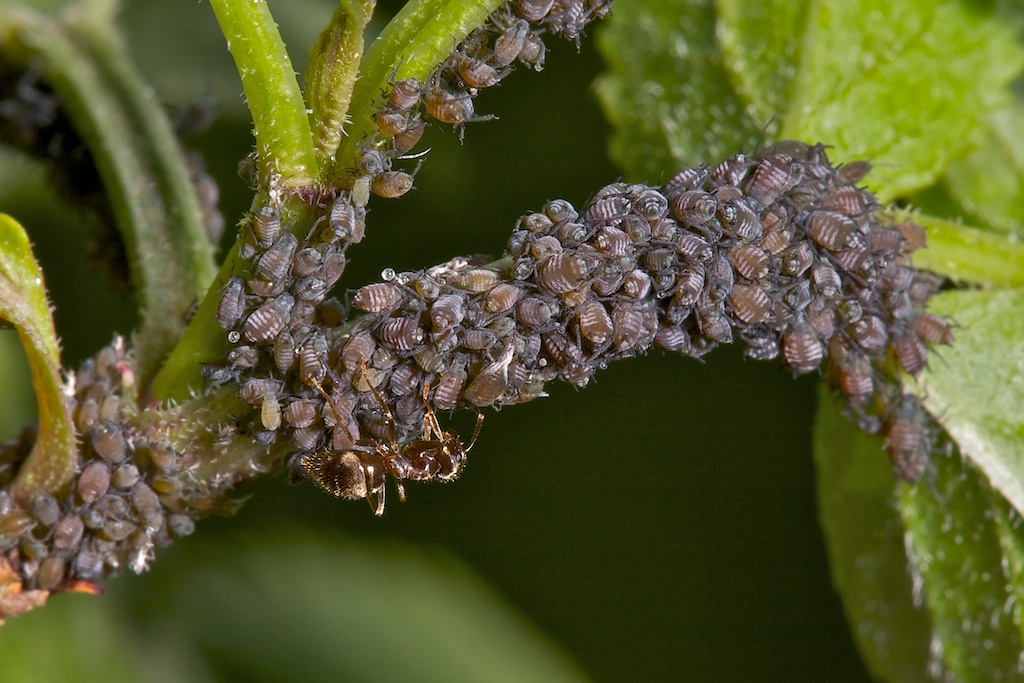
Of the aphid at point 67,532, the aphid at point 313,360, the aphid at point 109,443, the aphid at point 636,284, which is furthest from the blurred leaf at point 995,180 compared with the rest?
the aphid at point 67,532

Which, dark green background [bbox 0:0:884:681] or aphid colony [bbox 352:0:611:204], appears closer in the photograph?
aphid colony [bbox 352:0:611:204]

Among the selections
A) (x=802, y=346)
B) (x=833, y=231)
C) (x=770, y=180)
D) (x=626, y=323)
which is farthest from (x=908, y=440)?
(x=626, y=323)

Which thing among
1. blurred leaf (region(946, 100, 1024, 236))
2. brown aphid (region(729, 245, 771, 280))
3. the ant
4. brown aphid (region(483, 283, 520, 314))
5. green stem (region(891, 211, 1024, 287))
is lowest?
the ant

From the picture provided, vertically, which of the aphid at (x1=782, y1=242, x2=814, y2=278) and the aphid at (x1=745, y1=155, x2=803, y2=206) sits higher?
the aphid at (x1=745, y1=155, x2=803, y2=206)

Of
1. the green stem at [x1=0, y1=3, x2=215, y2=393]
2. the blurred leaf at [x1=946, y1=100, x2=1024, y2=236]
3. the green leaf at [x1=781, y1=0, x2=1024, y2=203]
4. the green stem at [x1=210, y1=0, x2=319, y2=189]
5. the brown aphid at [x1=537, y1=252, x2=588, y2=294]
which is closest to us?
the green stem at [x1=210, y1=0, x2=319, y2=189]

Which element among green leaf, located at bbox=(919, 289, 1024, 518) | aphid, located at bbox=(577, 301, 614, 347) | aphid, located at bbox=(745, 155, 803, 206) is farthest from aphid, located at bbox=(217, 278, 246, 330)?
green leaf, located at bbox=(919, 289, 1024, 518)

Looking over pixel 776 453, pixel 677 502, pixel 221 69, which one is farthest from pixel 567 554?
pixel 221 69

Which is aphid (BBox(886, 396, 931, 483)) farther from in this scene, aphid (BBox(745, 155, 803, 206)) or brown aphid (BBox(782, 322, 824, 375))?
aphid (BBox(745, 155, 803, 206))
